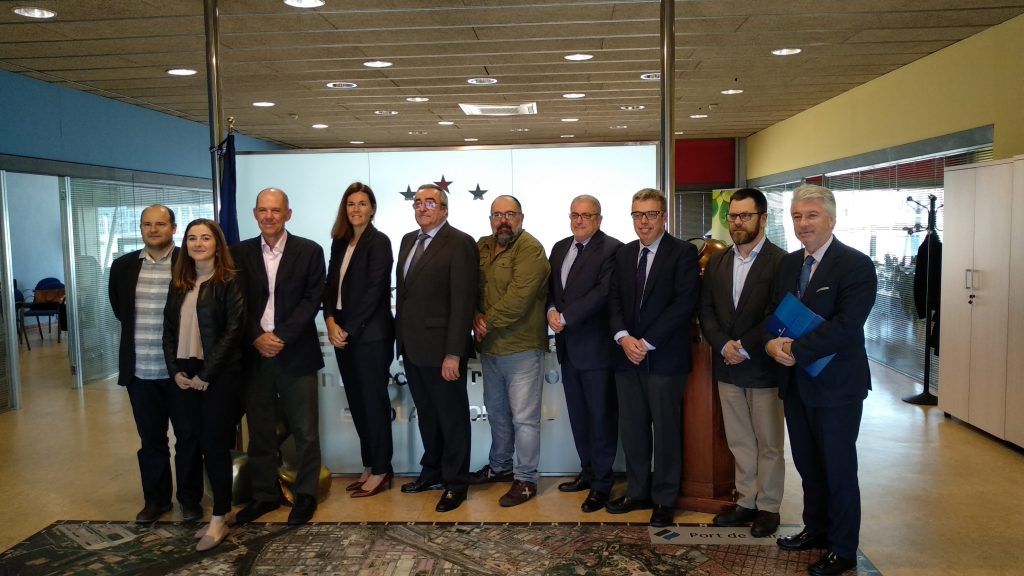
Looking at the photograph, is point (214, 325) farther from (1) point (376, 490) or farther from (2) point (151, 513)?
(1) point (376, 490)

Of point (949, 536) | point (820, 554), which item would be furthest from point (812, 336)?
point (949, 536)

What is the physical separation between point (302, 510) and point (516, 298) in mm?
1523

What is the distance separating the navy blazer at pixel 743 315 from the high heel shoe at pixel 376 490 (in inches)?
75.4

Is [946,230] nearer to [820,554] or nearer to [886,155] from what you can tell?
[886,155]

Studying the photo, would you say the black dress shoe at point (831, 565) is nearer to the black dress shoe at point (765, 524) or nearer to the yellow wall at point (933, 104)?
the black dress shoe at point (765, 524)

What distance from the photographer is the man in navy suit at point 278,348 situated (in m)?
4.02

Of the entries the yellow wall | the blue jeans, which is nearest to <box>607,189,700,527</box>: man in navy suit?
the blue jeans

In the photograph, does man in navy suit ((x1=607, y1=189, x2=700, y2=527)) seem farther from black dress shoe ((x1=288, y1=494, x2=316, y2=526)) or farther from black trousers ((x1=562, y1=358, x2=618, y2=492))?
black dress shoe ((x1=288, y1=494, x2=316, y2=526))

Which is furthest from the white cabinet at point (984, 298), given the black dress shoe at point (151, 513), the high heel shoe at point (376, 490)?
the black dress shoe at point (151, 513)

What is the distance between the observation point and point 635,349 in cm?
382

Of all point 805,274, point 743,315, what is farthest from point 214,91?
point 805,274

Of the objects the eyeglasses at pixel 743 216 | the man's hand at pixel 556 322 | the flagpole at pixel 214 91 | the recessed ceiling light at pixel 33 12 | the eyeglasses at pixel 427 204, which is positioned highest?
the recessed ceiling light at pixel 33 12

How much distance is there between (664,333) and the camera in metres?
3.79

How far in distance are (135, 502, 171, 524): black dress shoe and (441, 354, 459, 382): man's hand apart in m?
1.63
